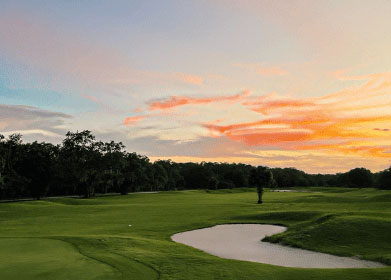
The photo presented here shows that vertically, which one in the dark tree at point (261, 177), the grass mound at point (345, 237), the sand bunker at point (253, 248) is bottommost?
the sand bunker at point (253, 248)

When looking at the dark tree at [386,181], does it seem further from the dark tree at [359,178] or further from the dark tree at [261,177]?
the dark tree at [261,177]

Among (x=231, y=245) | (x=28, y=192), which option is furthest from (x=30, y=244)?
(x=28, y=192)

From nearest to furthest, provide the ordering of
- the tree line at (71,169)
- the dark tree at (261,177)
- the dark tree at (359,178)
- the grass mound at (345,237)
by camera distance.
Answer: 1. the grass mound at (345,237)
2. the dark tree at (261,177)
3. the tree line at (71,169)
4. the dark tree at (359,178)

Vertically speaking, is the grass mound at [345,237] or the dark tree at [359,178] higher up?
the dark tree at [359,178]

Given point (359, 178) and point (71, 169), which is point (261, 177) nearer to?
point (71, 169)

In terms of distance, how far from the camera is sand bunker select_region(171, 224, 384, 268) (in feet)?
61.8

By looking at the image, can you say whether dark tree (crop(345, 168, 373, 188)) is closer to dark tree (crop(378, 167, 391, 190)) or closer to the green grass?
dark tree (crop(378, 167, 391, 190))

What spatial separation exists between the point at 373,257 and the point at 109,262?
13933mm

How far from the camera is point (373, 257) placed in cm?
1944

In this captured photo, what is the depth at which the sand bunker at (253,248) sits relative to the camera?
1884 centimetres

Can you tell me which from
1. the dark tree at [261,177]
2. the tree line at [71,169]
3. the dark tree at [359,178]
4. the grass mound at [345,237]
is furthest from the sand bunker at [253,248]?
the dark tree at [359,178]

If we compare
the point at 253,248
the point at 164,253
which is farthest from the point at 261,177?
the point at 164,253

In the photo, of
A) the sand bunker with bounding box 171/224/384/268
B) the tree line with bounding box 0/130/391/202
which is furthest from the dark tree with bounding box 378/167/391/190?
the sand bunker with bounding box 171/224/384/268

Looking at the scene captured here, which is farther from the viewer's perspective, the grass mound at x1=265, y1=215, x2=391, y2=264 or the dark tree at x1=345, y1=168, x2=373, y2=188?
the dark tree at x1=345, y1=168, x2=373, y2=188
